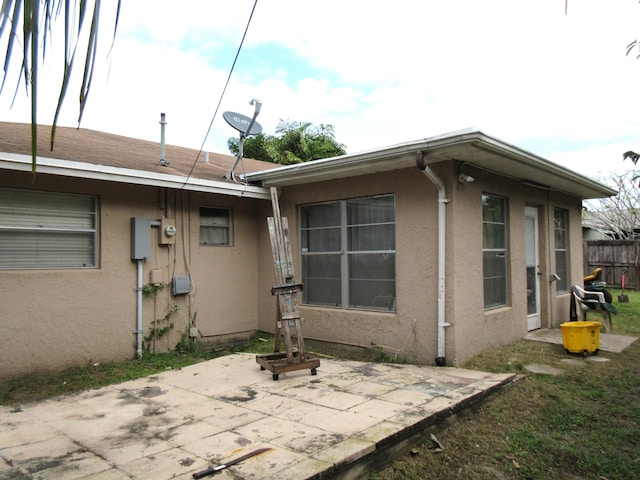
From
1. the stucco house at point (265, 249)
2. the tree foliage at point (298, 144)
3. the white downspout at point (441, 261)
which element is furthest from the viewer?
the tree foliage at point (298, 144)

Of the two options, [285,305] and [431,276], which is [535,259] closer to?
[431,276]

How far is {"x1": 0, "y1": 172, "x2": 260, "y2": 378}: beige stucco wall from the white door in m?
4.53

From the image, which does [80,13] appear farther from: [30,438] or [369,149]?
[369,149]

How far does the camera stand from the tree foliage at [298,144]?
69.2 ft

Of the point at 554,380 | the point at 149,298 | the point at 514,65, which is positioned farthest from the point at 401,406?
the point at 149,298

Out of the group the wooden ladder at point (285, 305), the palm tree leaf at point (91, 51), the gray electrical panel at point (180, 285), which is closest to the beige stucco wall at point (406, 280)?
the wooden ladder at point (285, 305)

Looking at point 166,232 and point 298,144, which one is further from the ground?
point 298,144

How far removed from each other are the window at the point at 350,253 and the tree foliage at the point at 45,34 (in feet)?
17.4

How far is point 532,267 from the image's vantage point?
25.0ft

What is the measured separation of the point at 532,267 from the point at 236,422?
580 cm

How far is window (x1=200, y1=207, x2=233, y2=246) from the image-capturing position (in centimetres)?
706

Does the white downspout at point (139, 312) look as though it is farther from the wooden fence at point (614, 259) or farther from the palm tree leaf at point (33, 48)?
the wooden fence at point (614, 259)

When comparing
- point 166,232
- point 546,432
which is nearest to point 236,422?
point 546,432

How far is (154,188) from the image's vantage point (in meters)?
6.39
